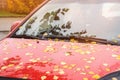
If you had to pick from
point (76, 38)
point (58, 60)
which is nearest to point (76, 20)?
point (76, 38)

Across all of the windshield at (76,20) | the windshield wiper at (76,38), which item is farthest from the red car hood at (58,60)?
the windshield at (76,20)

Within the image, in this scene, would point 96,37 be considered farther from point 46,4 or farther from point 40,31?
point 46,4

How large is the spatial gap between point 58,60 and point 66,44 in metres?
0.59

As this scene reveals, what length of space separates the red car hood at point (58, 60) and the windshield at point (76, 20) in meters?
0.39

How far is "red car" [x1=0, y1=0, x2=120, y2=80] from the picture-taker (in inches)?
148

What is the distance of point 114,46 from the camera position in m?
4.45

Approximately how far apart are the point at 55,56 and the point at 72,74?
46 cm

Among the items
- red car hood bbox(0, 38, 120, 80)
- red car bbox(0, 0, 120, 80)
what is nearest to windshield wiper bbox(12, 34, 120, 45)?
red car bbox(0, 0, 120, 80)

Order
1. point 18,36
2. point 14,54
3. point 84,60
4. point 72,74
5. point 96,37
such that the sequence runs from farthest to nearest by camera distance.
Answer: point 18,36 → point 96,37 → point 14,54 → point 84,60 → point 72,74

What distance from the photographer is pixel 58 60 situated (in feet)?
13.0

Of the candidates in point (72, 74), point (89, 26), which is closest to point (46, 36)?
point (89, 26)

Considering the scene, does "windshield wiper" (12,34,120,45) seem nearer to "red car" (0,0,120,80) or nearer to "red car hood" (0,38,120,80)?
"red car" (0,0,120,80)

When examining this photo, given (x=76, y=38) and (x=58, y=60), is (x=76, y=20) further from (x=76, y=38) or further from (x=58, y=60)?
(x=58, y=60)

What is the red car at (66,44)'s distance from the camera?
12.3ft
